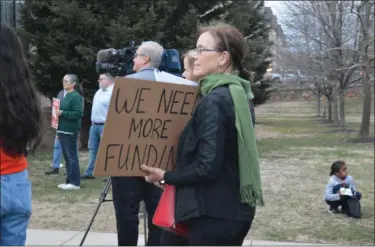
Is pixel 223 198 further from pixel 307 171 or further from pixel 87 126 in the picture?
pixel 87 126

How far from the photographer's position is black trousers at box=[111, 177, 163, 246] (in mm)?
4637

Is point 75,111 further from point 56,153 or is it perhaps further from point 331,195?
point 331,195

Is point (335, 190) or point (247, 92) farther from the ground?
point (247, 92)

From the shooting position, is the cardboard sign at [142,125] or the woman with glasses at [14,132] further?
the cardboard sign at [142,125]

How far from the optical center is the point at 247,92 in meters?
3.09

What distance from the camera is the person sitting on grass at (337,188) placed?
26.4 ft

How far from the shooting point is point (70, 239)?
6.46m

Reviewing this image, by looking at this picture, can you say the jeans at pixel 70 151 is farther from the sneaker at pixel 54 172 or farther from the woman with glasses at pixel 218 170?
the woman with glasses at pixel 218 170

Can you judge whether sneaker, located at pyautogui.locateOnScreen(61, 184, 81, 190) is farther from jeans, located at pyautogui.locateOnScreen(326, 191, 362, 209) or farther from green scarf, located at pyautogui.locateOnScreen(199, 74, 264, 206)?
green scarf, located at pyautogui.locateOnScreen(199, 74, 264, 206)

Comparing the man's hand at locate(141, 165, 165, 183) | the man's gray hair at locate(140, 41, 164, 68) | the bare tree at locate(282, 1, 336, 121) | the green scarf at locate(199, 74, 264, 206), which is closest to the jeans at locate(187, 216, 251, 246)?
the green scarf at locate(199, 74, 264, 206)

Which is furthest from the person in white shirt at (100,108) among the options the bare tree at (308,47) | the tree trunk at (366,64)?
the bare tree at (308,47)

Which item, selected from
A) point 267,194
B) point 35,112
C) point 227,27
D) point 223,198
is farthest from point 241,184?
point 267,194

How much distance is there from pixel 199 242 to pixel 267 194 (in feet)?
22.4

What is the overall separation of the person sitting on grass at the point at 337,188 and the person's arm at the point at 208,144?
553 centimetres
